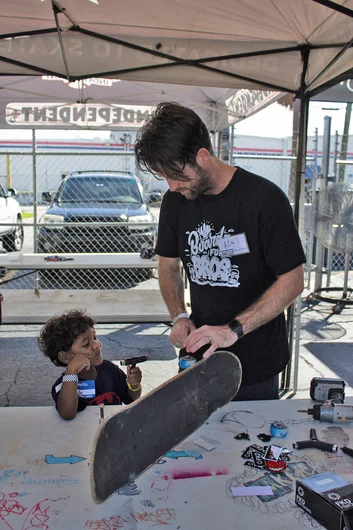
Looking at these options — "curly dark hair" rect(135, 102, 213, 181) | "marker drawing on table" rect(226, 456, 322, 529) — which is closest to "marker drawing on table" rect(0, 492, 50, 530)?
"marker drawing on table" rect(226, 456, 322, 529)

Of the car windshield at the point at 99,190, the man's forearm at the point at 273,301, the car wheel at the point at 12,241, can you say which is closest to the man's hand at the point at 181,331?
the man's forearm at the point at 273,301

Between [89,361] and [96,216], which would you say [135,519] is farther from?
[96,216]

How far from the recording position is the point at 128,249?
8.46m

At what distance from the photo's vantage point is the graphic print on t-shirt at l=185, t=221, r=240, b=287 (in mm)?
2014

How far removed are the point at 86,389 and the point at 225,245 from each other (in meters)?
1.03

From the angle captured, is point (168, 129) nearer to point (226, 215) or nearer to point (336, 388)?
point (226, 215)

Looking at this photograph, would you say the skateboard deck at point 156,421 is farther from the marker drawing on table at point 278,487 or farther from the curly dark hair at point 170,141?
the curly dark hair at point 170,141

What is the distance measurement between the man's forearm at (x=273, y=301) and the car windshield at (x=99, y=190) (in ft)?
23.0


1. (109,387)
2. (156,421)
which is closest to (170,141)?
(156,421)

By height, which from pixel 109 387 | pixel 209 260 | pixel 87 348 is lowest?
pixel 109 387

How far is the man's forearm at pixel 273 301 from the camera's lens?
5.95 ft

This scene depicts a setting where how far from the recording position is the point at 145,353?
217 inches

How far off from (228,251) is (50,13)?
93.9 inches

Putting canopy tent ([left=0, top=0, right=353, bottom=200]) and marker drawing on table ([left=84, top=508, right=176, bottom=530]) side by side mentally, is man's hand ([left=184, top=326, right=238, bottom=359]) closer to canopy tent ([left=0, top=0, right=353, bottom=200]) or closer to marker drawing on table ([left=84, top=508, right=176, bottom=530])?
marker drawing on table ([left=84, top=508, right=176, bottom=530])
